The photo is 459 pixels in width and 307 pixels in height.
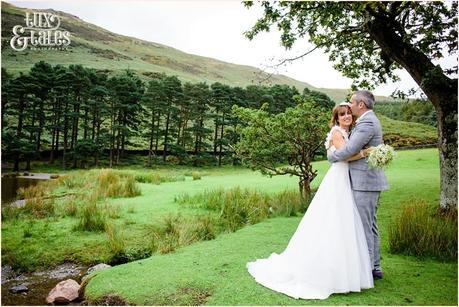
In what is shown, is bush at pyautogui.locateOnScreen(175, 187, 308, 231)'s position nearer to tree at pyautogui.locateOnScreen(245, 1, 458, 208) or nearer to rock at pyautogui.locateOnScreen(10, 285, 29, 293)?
tree at pyautogui.locateOnScreen(245, 1, 458, 208)

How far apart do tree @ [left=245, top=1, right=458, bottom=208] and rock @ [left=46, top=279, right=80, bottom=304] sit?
4996 millimetres

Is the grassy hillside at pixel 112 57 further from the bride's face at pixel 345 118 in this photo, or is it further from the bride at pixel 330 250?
the bride at pixel 330 250

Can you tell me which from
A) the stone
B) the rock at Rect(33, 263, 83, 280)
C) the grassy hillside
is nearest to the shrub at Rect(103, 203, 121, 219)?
the rock at Rect(33, 263, 83, 280)

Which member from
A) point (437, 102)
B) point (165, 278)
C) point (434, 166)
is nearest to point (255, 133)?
point (437, 102)

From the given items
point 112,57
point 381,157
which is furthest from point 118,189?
point 112,57

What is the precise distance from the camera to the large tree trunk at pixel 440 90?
20.7 feet

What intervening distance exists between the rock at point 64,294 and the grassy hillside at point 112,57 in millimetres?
34032

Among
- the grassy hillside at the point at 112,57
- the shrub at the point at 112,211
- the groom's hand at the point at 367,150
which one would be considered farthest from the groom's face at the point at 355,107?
the grassy hillside at the point at 112,57

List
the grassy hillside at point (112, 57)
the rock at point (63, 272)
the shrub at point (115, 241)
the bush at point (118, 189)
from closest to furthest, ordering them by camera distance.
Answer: the rock at point (63, 272) → the shrub at point (115, 241) → the bush at point (118, 189) → the grassy hillside at point (112, 57)

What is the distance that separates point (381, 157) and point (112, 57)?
7473cm

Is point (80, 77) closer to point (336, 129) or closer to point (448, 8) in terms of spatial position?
point (448, 8)

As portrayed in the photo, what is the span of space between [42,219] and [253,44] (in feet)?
19.1

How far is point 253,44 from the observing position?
8.87 metres

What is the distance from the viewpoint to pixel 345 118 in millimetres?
4113
